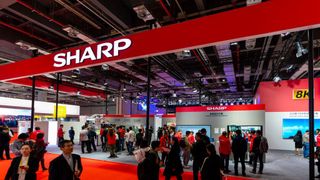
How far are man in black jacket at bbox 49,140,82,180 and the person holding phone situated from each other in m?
0.79

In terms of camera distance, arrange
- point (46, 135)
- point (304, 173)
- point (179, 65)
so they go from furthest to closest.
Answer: point (46, 135) → point (179, 65) → point (304, 173)

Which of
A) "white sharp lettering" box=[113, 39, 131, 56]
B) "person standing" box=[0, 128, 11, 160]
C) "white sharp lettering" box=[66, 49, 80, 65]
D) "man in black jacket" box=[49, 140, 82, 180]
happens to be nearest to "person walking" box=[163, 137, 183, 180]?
"white sharp lettering" box=[113, 39, 131, 56]

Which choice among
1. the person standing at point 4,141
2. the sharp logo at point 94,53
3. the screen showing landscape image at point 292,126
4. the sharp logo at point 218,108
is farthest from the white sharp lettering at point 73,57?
the screen showing landscape image at point 292,126

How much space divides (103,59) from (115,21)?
137 centimetres

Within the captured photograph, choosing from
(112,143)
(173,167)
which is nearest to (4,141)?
(112,143)

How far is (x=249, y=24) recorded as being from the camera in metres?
4.79

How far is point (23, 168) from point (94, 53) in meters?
4.08

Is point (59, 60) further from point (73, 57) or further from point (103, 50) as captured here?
point (103, 50)

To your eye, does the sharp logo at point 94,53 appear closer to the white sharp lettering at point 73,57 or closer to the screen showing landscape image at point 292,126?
the white sharp lettering at point 73,57

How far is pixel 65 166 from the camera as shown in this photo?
304cm

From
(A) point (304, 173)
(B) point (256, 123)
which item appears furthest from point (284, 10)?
(B) point (256, 123)

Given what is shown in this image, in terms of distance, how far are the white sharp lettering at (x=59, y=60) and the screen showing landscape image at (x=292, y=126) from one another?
11523mm

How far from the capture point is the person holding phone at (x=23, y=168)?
3457 mm

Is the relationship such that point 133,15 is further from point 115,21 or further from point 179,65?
point 179,65
